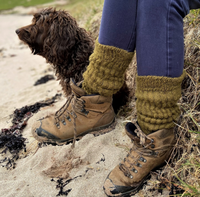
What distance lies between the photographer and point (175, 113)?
4.27 ft

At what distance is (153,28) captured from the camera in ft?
3.81

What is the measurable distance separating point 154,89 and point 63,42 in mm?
1379

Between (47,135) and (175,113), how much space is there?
1089 mm

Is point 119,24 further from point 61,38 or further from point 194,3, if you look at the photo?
point 61,38

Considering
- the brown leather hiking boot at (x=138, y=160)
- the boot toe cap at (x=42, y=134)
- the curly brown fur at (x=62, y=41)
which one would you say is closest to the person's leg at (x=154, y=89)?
the brown leather hiking boot at (x=138, y=160)

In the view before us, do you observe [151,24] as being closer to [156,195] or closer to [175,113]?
[175,113]

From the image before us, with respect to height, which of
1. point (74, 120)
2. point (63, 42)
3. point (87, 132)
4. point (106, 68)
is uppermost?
point (63, 42)

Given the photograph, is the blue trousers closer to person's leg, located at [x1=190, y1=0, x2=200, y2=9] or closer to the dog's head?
person's leg, located at [x1=190, y1=0, x2=200, y2=9]

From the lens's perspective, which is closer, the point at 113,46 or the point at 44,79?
the point at 113,46

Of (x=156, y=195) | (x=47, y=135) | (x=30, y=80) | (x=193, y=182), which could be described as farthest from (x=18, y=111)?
(x=193, y=182)

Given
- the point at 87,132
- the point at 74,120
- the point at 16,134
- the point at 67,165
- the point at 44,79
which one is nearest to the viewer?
the point at 67,165

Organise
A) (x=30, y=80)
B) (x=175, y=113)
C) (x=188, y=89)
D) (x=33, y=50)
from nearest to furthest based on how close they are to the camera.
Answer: (x=175, y=113) < (x=188, y=89) < (x=33, y=50) < (x=30, y=80)

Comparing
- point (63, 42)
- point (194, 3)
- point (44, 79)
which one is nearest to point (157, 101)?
point (194, 3)

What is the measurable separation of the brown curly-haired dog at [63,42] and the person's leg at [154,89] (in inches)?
36.0
